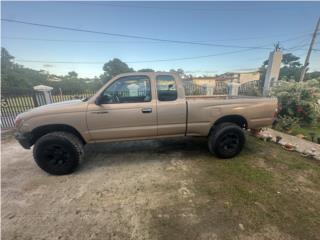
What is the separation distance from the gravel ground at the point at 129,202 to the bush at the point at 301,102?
3.90 metres

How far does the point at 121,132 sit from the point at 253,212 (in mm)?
2525

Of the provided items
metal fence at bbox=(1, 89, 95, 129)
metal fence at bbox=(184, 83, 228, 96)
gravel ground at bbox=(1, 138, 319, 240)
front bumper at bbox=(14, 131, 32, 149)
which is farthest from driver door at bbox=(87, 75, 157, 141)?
metal fence at bbox=(184, 83, 228, 96)

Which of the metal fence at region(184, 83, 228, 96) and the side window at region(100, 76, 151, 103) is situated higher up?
the side window at region(100, 76, 151, 103)

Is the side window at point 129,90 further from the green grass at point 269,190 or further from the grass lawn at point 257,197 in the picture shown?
the green grass at point 269,190

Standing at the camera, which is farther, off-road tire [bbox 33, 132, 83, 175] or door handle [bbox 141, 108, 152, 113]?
door handle [bbox 141, 108, 152, 113]

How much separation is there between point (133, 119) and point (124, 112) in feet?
0.73

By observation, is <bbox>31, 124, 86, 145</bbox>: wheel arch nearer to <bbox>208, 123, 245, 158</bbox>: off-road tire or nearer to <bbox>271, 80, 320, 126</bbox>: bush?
<bbox>208, 123, 245, 158</bbox>: off-road tire

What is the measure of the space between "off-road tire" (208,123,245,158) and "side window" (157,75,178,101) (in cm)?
120

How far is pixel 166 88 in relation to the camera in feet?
11.1

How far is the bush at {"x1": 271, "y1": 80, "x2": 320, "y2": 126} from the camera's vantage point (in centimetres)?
604

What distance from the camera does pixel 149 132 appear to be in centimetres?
334

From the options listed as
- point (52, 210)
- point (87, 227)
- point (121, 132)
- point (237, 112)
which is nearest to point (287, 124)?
point (237, 112)

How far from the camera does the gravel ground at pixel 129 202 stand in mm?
1960

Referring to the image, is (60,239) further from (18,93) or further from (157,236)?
(18,93)
